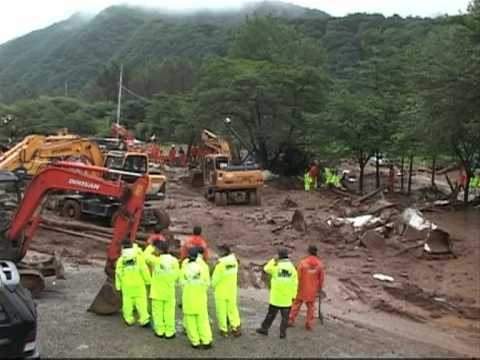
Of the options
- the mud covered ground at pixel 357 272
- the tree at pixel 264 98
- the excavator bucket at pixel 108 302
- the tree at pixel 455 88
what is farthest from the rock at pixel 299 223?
the tree at pixel 264 98

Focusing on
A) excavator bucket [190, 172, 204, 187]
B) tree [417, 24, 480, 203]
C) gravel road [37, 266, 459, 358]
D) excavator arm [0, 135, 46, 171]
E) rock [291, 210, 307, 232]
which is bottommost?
excavator bucket [190, 172, 204, 187]

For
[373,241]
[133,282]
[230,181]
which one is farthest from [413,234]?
[230,181]

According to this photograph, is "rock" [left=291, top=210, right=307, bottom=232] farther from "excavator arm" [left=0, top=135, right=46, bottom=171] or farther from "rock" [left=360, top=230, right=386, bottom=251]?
"excavator arm" [left=0, top=135, right=46, bottom=171]

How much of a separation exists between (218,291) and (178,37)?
157m

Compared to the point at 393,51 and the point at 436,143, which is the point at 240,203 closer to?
the point at 436,143

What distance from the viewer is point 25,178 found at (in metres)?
14.9

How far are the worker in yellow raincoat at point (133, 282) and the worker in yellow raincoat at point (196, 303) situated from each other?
1.12 metres

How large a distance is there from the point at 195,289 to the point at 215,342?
1.12 meters

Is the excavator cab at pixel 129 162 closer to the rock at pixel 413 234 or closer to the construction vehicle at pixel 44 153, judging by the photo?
the construction vehicle at pixel 44 153

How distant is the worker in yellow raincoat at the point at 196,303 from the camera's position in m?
10.6

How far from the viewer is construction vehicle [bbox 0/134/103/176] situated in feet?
81.6

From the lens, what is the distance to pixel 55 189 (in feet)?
49.5

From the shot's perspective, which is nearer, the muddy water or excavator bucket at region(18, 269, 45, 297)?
excavator bucket at region(18, 269, 45, 297)

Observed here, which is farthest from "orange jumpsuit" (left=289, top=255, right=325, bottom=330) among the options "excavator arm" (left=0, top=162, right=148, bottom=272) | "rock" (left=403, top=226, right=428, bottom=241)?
"rock" (left=403, top=226, right=428, bottom=241)
